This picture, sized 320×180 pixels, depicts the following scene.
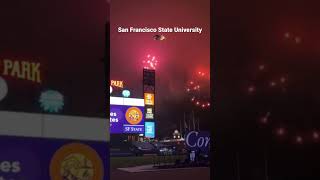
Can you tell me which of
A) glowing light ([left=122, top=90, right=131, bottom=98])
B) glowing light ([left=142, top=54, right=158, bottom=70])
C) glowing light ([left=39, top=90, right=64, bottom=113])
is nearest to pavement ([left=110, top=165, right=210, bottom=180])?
glowing light ([left=122, top=90, right=131, bottom=98])

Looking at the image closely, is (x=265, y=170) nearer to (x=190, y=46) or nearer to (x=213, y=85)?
(x=213, y=85)

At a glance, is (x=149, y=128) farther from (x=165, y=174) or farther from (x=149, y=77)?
(x=165, y=174)

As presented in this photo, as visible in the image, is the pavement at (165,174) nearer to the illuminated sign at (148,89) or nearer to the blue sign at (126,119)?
the blue sign at (126,119)

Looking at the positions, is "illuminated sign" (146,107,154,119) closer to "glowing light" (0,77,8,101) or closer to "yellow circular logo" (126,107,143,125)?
"yellow circular logo" (126,107,143,125)

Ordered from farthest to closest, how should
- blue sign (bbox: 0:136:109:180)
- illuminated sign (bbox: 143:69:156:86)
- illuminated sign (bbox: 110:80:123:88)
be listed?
illuminated sign (bbox: 143:69:156:86) < illuminated sign (bbox: 110:80:123:88) < blue sign (bbox: 0:136:109:180)

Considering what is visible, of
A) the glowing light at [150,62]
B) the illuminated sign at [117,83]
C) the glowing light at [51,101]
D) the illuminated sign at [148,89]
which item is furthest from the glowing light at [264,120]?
the illuminated sign at [148,89]

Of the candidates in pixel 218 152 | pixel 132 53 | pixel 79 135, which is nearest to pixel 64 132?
pixel 79 135
